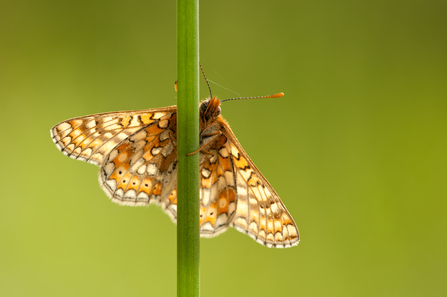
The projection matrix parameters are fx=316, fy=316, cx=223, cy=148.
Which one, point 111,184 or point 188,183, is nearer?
point 188,183

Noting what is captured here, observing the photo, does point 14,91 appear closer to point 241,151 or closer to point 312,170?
point 241,151

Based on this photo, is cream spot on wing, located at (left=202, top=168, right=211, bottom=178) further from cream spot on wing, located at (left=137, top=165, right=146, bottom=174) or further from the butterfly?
cream spot on wing, located at (left=137, top=165, right=146, bottom=174)

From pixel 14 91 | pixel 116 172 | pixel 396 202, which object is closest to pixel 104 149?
pixel 116 172

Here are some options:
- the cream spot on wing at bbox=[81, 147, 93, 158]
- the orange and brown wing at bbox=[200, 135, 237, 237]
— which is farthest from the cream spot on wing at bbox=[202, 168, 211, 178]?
the cream spot on wing at bbox=[81, 147, 93, 158]

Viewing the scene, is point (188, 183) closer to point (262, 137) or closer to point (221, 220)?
point (221, 220)

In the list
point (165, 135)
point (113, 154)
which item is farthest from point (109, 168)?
point (165, 135)

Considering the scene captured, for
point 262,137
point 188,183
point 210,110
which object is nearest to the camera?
point 188,183
